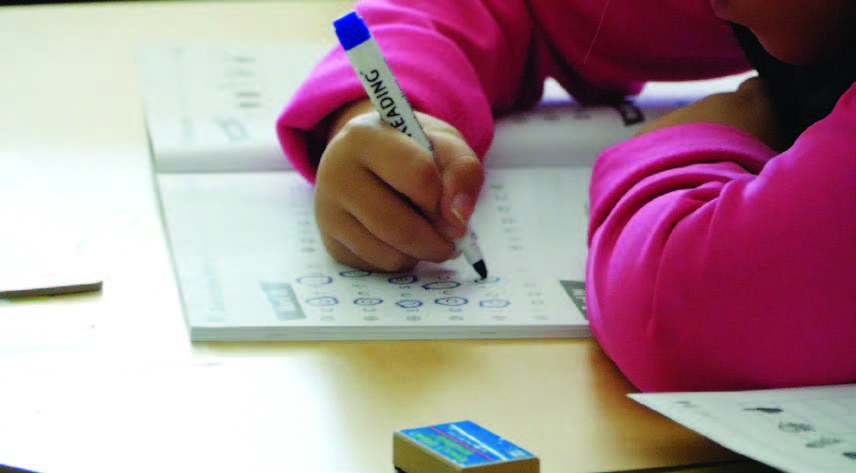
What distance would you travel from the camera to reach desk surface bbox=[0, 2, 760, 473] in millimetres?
456

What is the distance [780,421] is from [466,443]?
4.6 inches

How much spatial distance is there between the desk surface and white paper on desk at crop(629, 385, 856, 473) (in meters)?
0.02

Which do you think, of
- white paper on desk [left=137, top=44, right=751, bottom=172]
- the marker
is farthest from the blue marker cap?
white paper on desk [left=137, top=44, right=751, bottom=172]

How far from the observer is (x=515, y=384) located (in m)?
0.51

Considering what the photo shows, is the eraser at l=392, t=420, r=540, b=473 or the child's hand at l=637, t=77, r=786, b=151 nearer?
the eraser at l=392, t=420, r=540, b=473

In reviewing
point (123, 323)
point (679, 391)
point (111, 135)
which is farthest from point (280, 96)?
point (679, 391)

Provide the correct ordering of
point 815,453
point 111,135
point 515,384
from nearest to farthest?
point 815,453 < point 515,384 < point 111,135

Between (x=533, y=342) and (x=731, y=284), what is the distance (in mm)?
108

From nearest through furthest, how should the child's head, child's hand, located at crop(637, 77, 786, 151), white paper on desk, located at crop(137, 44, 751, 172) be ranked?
the child's head < child's hand, located at crop(637, 77, 786, 151) < white paper on desk, located at crop(137, 44, 751, 172)

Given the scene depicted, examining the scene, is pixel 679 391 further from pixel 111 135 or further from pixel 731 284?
pixel 111 135

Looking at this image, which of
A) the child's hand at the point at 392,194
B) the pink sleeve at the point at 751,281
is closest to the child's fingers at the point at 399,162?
the child's hand at the point at 392,194

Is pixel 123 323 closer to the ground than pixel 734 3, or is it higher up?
closer to the ground

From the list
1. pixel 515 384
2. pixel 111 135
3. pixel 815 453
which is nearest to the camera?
pixel 815 453

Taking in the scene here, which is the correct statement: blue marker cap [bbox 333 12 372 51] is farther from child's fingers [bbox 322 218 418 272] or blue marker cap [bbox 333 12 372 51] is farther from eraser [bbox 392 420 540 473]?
eraser [bbox 392 420 540 473]
